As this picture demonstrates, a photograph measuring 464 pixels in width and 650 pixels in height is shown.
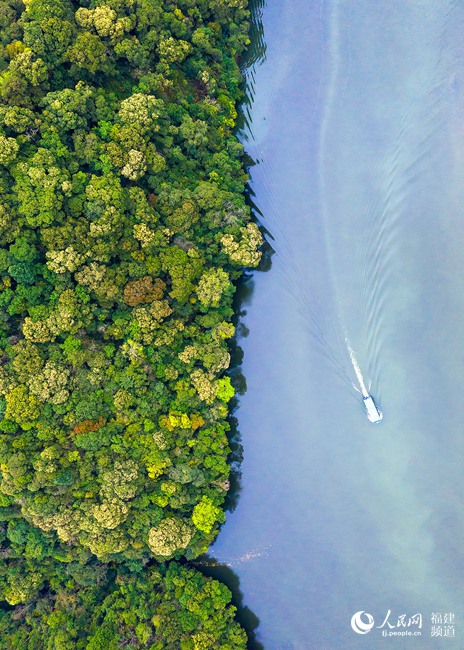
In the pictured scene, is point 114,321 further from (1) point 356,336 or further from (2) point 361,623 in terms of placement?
(2) point 361,623

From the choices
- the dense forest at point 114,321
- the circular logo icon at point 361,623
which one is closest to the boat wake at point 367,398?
the dense forest at point 114,321

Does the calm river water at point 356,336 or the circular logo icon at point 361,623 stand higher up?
the calm river water at point 356,336

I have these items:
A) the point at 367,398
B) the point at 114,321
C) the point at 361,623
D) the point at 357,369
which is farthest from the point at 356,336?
the point at 361,623

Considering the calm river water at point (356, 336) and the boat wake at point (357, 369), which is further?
the boat wake at point (357, 369)

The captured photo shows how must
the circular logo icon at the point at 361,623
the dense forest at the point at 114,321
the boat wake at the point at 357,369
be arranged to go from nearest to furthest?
the dense forest at the point at 114,321, the circular logo icon at the point at 361,623, the boat wake at the point at 357,369

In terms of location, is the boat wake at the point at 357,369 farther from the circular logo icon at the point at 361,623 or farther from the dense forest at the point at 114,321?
the circular logo icon at the point at 361,623

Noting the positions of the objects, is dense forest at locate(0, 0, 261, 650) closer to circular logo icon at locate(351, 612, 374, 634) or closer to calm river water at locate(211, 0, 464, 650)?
calm river water at locate(211, 0, 464, 650)
